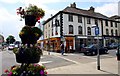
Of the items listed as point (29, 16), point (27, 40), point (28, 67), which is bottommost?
point (28, 67)

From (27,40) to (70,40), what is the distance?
2907cm

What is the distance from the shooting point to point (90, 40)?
39.2 meters

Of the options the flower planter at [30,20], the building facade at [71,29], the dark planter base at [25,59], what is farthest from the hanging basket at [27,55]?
the building facade at [71,29]

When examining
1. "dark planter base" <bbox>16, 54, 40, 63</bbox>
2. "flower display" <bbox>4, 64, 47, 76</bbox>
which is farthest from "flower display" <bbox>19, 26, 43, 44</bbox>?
"flower display" <bbox>4, 64, 47, 76</bbox>

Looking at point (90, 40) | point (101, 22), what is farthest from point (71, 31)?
point (101, 22)

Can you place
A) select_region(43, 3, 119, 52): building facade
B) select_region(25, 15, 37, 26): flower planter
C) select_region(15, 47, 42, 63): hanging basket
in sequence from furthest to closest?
select_region(43, 3, 119, 52): building facade → select_region(25, 15, 37, 26): flower planter → select_region(15, 47, 42, 63): hanging basket

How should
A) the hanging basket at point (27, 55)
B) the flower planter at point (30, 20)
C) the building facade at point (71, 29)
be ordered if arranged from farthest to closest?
the building facade at point (71, 29) < the flower planter at point (30, 20) < the hanging basket at point (27, 55)

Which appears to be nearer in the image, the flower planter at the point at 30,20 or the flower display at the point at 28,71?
the flower display at the point at 28,71

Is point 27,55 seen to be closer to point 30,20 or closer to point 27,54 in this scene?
point 27,54

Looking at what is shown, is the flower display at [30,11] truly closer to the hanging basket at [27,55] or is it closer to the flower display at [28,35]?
the flower display at [28,35]

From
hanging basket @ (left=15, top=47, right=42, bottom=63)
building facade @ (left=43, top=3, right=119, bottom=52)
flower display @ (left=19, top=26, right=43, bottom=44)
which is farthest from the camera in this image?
building facade @ (left=43, top=3, right=119, bottom=52)

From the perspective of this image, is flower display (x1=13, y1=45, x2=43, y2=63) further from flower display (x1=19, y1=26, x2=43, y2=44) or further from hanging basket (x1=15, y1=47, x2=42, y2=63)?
flower display (x1=19, y1=26, x2=43, y2=44)

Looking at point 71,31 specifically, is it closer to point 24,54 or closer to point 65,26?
point 65,26

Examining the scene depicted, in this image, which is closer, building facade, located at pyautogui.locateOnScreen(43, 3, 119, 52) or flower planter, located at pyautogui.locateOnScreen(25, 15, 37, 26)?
flower planter, located at pyautogui.locateOnScreen(25, 15, 37, 26)
